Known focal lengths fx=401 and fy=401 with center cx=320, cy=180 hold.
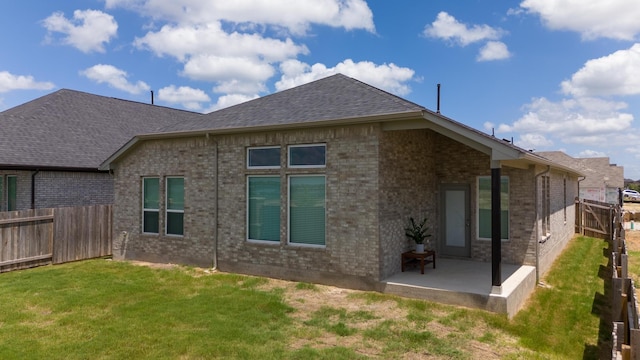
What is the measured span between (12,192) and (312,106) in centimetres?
1164

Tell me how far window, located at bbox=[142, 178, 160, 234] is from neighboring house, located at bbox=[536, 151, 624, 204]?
35.9 m

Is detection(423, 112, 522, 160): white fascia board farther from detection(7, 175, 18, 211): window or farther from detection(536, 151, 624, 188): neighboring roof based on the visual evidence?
detection(536, 151, 624, 188): neighboring roof

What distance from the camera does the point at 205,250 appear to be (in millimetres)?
11148

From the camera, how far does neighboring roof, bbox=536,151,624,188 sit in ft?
133

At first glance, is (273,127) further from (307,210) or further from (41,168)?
(41,168)

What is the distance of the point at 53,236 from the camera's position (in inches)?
477

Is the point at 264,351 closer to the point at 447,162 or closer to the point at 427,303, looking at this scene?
the point at 427,303

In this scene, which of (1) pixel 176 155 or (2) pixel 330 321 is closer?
(2) pixel 330 321

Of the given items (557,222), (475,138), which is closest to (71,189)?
(475,138)

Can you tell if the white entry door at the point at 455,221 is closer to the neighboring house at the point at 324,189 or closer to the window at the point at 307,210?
the neighboring house at the point at 324,189

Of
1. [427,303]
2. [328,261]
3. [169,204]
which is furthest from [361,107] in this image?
[169,204]

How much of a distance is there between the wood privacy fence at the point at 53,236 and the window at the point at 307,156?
24.2ft

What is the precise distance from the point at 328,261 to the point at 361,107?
360cm

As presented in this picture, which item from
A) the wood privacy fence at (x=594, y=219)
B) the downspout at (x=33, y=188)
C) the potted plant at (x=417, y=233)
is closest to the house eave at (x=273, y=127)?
the potted plant at (x=417, y=233)
